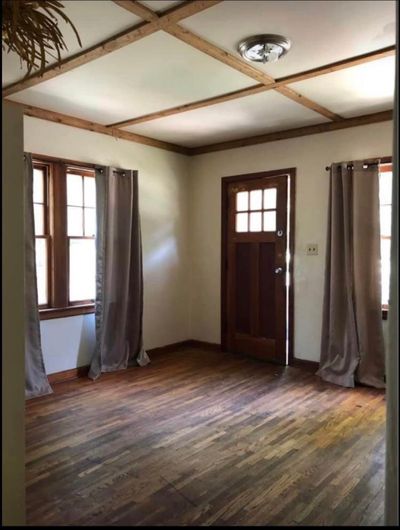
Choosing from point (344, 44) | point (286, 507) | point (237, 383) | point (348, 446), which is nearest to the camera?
point (286, 507)

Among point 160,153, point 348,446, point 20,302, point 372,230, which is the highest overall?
point 160,153

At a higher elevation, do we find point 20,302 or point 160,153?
point 160,153

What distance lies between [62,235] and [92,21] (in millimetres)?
2197

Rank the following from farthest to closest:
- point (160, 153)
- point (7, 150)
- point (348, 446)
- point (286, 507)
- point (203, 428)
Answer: point (160, 153)
point (203, 428)
point (348, 446)
point (286, 507)
point (7, 150)

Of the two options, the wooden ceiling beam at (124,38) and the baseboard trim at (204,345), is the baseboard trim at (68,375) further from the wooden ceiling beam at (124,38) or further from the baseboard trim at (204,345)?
the wooden ceiling beam at (124,38)

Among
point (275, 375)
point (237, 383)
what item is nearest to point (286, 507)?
point (237, 383)

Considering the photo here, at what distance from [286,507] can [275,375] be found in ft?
7.29

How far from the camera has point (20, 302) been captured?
1497 mm

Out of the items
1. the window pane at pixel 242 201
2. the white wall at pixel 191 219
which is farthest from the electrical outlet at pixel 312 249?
the window pane at pixel 242 201

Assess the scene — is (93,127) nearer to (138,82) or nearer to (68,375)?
(138,82)

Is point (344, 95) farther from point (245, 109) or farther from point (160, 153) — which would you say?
point (160, 153)

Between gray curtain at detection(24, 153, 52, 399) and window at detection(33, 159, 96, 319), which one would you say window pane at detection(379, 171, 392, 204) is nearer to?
window at detection(33, 159, 96, 319)

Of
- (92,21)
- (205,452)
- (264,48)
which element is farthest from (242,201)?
(205,452)

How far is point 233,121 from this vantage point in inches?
166
